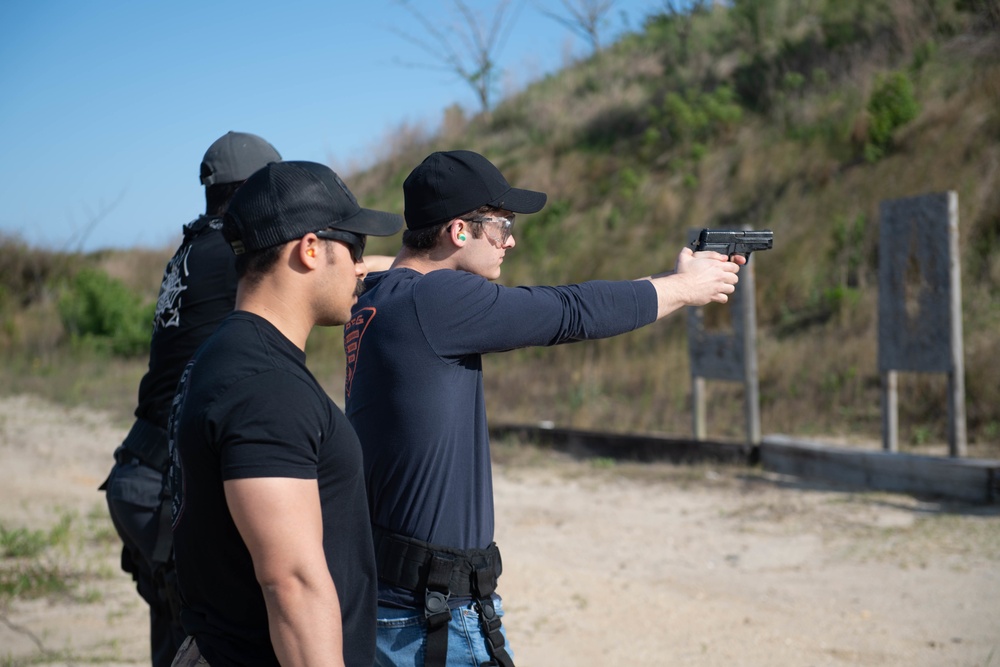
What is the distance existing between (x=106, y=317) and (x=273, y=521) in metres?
17.7

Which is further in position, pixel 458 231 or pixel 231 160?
pixel 231 160

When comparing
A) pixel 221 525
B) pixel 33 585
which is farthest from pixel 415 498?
pixel 33 585

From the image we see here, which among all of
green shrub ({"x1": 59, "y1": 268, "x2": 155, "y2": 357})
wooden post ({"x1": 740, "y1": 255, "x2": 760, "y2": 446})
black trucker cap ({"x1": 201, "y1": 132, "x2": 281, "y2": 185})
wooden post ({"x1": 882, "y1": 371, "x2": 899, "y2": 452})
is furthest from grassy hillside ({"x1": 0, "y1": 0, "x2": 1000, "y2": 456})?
black trucker cap ({"x1": 201, "y1": 132, "x2": 281, "y2": 185})

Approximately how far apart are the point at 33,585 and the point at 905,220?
7216mm

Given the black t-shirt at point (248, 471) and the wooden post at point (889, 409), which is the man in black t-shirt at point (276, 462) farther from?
Answer: the wooden post at point (889, 409)

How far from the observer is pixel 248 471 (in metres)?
1.64

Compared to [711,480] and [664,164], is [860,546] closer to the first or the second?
[711,480]

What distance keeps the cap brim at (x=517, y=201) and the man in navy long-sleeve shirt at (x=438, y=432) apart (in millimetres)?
111

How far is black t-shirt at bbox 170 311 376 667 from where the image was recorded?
167cm

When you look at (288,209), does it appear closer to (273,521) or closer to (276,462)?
(276,462)

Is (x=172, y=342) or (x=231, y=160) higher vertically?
(x=231, y=160)

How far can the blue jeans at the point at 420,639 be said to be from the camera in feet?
7.86

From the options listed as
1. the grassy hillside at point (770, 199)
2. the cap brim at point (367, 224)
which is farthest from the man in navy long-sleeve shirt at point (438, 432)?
the grassy hillside at point (770, 199)

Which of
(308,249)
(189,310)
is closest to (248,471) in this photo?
(308,249)
